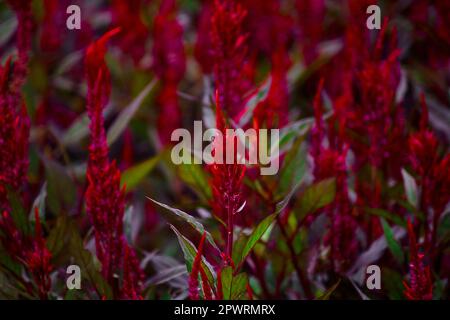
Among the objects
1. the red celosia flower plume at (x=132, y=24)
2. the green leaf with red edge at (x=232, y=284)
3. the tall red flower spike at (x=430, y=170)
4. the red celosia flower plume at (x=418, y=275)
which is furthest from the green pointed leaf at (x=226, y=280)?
the red celosia flower plume at (x=132, y=24)

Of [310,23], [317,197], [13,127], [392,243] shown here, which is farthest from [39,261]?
[310,23]

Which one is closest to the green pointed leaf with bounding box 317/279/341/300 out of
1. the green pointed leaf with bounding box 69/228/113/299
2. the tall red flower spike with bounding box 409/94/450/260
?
the tall red flower spike with bounding box 409/94/450/260

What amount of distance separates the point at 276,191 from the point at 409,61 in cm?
70

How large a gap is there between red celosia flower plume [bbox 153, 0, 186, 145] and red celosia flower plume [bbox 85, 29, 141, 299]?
454 millimetres

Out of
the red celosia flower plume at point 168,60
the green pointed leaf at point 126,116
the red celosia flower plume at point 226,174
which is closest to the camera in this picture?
the red celosia flower plume at point 226,174

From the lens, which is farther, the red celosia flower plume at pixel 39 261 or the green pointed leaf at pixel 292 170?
the green pointed leaf at pixel 292 170

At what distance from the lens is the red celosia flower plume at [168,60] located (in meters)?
1.35

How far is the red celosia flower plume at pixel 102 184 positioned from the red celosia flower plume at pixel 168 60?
17.9 inches

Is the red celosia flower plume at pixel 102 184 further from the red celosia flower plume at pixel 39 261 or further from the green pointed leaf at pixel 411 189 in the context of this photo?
the green pointed leaf at pixel 411 189

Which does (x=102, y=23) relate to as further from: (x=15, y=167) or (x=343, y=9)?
(x=15, y=167)

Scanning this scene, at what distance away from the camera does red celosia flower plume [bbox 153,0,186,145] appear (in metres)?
1.35

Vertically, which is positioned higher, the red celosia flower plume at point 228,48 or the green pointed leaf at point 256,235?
the red celosia flower plume at point 228,48

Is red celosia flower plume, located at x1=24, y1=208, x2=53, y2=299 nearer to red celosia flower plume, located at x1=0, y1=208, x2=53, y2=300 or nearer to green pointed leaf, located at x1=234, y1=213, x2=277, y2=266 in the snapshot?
red celosia flower plume, located at x1=0, y1=208, x2=53, y2=300

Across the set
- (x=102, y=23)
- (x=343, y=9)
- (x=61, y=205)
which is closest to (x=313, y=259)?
(x=61, y=205)
